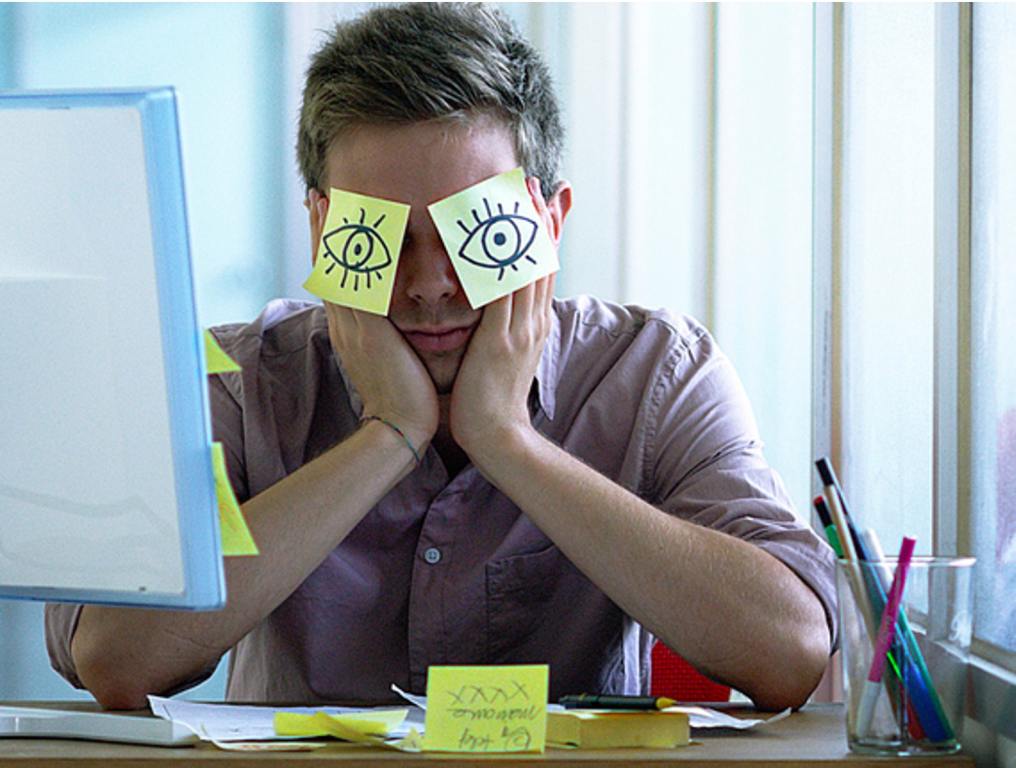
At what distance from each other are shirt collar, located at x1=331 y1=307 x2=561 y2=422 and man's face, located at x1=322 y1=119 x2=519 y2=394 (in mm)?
101

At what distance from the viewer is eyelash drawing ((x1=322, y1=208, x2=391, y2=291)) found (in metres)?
1.17

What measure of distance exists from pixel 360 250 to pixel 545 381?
0.99 ft

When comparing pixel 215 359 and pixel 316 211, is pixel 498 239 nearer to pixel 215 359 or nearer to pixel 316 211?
pixel 316 211

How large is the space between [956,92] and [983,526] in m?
0.34

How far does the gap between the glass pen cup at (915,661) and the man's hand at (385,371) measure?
20.6 inches

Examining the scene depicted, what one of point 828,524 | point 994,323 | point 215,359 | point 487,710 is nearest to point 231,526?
point 215,359

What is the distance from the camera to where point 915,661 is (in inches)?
33.1

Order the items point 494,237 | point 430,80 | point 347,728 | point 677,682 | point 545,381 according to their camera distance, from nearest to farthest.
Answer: point 347,728 < point 494,237 < point 430,80 < point 545,381 < point 677,682

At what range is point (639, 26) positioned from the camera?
8.27 ft

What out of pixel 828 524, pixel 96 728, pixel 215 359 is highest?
pixel 215 359

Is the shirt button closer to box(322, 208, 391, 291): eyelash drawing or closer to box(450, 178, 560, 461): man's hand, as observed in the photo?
box(450, 178, 560, 461): man's hand

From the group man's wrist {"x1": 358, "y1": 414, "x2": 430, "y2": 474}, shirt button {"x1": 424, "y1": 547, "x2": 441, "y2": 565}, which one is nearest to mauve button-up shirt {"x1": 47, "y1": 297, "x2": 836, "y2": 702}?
shirt button {"x1": 424, "y1": 547, "x2": 441, "y2": 565}

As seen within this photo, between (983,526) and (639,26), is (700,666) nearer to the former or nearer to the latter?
(983,526)

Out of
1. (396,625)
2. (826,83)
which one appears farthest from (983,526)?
(826,83)
